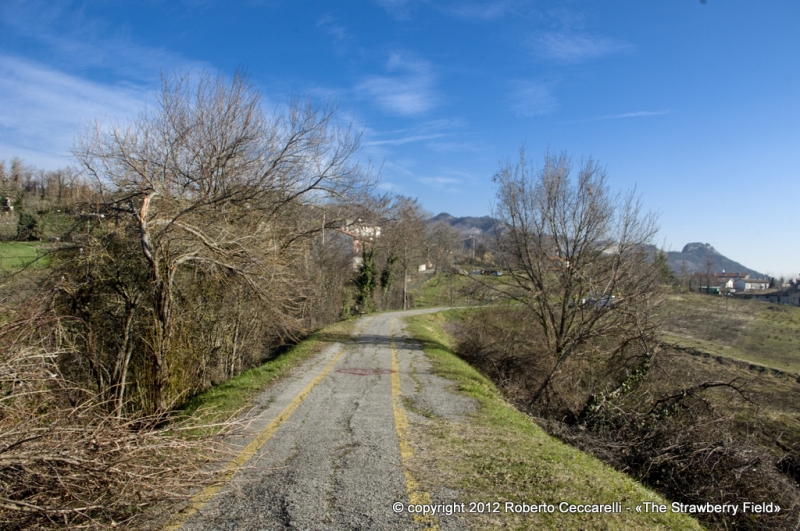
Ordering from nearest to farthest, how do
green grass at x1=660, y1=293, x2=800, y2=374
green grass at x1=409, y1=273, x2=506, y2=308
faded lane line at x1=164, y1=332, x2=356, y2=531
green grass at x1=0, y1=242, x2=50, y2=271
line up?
1. faded lane line at x1=164, y1=332, x2=356, y2=531
2. green grass at x1=0, y1=242, x2=50, y2=271
3. green grass at x1=409, y1=273, x2=506, y2=308
4. green grass at x1=660, y1=293, x2=800, y2=374

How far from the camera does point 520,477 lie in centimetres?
497

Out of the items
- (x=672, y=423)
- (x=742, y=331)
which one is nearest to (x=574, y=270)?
(x=672, y=423)

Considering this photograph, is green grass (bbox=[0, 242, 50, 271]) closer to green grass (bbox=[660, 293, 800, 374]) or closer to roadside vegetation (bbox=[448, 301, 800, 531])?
roadside vegetation (bbox=[448, 301, 800, 531])

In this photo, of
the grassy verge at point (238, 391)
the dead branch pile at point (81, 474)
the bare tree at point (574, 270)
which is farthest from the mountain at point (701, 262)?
the dead branch pile at point (81, 474)

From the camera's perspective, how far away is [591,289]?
17.1m

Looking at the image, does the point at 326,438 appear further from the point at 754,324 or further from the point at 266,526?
the point at 754,324

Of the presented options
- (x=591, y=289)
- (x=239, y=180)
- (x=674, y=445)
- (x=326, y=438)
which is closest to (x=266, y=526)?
(x=326, y=438)

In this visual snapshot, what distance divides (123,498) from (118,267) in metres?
6.91

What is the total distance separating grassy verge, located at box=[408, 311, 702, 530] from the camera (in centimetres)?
412

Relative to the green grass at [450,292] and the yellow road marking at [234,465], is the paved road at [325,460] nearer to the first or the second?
the yellow road marking at [234,465]

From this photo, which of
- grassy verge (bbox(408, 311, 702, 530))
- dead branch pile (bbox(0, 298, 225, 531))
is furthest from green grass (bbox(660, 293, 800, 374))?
dead branch pile (bbox(0, 298, 225, 531))

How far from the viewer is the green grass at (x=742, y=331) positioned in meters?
25.4

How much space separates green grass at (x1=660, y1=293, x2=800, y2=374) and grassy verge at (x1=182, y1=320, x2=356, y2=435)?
1516cm

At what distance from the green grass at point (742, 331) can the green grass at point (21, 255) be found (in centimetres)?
2082
